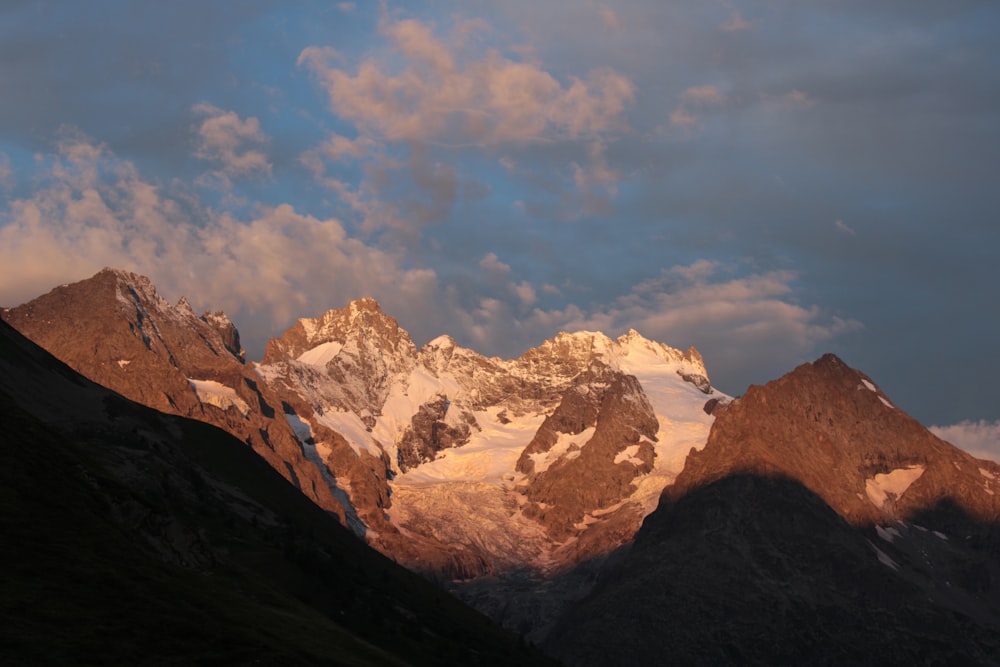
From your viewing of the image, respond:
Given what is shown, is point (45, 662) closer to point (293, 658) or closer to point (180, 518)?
point (293, 658)

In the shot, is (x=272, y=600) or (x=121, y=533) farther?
(x=272, y=600)

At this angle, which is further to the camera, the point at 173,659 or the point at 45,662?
the point at 173,659

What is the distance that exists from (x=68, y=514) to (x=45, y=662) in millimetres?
33856

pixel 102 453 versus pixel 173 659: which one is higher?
pixel 102 453

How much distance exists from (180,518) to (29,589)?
5625 cm

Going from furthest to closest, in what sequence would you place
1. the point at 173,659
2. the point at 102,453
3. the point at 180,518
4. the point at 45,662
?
the point at 102,453, the point at 180,518, the point at 173,659, the point at 45,662

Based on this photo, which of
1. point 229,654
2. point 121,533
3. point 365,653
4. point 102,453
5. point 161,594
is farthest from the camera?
point 102,453

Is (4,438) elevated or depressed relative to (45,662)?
elevated

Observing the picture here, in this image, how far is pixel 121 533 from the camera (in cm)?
12244

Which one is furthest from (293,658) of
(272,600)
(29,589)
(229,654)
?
(272,600)

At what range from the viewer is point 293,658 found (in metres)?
113

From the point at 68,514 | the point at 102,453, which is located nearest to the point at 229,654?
the point at 68,514

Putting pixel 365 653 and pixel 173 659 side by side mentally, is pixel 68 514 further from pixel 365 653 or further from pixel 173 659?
pixel 365 653

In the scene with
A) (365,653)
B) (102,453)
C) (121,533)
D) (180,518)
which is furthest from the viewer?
(102,453)
